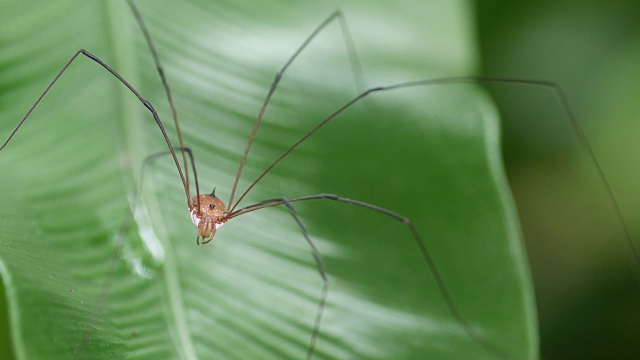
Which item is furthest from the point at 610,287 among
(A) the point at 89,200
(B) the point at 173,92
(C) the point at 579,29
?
(A) the point at 89,200

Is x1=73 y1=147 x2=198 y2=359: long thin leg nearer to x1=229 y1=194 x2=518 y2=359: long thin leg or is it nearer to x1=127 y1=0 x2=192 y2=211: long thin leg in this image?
x1=127 y1=0 x2=192 y2=211: long thin leg

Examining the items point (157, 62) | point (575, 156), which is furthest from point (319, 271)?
point (575, 156)

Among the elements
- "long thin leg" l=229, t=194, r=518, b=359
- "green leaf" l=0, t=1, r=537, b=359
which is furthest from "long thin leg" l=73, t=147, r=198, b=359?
"long thin leg" l=229, t=194, r=518, b=359

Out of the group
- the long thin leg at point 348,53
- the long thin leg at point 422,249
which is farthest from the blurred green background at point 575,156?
the long thin leg at point 422,249

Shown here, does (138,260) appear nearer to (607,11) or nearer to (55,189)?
(55,189)

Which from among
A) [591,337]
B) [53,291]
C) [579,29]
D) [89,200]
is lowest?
[53,291]

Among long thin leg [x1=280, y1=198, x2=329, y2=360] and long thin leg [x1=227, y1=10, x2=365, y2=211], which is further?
long thin leg [x1=227, y1=10, x2=365, y2=211]
